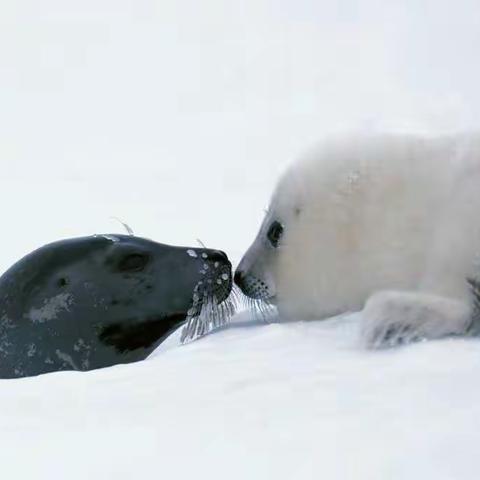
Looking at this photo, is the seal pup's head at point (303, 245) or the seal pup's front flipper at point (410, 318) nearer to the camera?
the seal pup's front flipper at point (410, 318)

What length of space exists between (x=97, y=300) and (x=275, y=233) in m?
0.85

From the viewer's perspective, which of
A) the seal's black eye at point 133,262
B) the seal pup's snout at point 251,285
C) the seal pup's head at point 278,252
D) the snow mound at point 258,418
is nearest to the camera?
the snow mound at point 258,418

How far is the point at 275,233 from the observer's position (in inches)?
166

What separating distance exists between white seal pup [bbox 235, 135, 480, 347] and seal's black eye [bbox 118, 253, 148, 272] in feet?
1.50

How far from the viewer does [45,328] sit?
169 inches

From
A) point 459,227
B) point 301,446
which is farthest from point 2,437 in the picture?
point 459,227

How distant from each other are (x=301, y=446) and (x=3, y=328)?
2.83m

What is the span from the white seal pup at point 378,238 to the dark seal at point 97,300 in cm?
25

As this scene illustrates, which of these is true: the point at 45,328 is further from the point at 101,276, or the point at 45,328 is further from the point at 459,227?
the point at 459,227

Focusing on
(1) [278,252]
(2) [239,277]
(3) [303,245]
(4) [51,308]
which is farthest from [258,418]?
(4) [51,308]

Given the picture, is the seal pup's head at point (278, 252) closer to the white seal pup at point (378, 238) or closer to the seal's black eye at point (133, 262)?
the white seal pup at point (378, 238)

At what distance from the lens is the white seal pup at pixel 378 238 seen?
319 centimetres

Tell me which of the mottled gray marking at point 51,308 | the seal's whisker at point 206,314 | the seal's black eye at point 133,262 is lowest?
the seal's whisker at point 206,314

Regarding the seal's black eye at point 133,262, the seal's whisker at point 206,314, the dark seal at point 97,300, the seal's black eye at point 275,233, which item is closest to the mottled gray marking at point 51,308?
the dark seal at point 97,300
